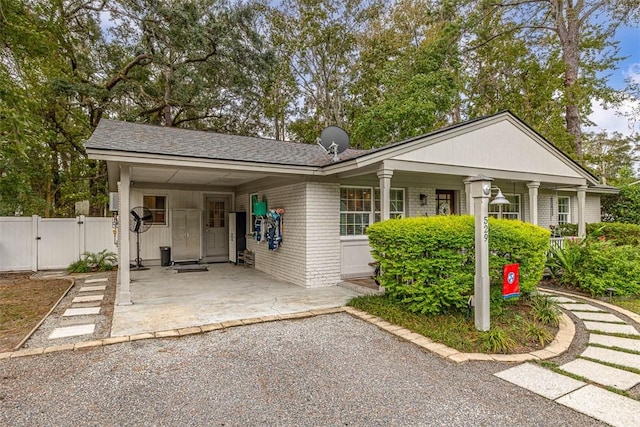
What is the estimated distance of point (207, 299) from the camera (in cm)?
627

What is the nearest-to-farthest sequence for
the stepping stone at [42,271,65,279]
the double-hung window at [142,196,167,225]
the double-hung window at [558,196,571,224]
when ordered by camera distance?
the stepping stone at [42,271,65,279]
the double-hung window at [142,196,167,225]
the double-hung window at [558,196,571,224]

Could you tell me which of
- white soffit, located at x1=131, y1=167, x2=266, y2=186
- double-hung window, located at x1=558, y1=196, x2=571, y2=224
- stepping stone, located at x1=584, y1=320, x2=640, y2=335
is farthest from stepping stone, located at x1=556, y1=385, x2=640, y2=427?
double-hung window, located at x1=558, y1=196, x2=571, y2=224

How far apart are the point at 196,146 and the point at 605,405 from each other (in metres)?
6.84

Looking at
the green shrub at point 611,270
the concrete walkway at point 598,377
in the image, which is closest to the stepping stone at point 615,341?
the concrete walkway at point 598,377

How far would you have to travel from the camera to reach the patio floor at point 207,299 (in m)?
5.02

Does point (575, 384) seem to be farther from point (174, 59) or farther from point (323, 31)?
point (323, 31)

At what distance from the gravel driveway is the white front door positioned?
291 inches

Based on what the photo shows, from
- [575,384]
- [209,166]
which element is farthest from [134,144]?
[575,384]

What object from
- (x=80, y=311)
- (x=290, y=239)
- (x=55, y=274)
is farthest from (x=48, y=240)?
(x=290, y=239)

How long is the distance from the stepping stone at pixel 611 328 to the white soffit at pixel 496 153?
3.68m

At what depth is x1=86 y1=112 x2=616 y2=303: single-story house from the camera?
6344 mm

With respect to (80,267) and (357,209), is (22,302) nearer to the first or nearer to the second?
(80,267)

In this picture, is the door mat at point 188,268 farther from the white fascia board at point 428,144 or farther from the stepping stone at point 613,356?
the stepping stone at point 613,356

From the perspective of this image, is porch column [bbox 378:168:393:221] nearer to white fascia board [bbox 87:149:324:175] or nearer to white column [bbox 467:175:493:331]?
white fascia board [bbox 87:149:324:175]
